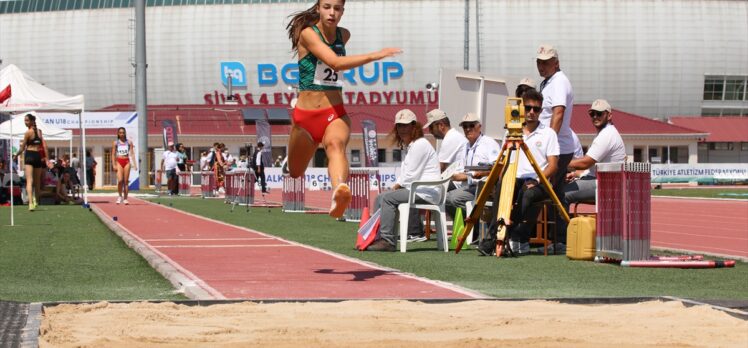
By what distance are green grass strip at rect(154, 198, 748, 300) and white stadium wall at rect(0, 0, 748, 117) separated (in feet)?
293

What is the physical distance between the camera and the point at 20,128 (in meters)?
39.0

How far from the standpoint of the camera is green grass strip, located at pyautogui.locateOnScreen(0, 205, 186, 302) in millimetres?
8938

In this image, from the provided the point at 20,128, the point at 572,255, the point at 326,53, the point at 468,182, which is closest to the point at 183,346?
the point at 326,53

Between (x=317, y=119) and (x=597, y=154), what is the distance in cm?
454

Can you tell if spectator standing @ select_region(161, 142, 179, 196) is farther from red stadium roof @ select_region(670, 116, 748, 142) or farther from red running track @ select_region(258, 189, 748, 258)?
red stadium roof @ select_region(670, 116, 748, 142)

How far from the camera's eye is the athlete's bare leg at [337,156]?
9.77 metres

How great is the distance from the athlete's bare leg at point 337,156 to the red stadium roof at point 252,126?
70800 mm

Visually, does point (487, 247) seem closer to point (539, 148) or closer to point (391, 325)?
point (539, 148)

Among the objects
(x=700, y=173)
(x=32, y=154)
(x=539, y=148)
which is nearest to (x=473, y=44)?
(x=700, y=173)

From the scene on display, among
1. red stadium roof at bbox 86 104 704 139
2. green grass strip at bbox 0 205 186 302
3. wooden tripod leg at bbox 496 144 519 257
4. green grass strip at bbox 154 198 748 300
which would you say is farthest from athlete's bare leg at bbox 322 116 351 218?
red stadium roof at bbox 86 104 704 139

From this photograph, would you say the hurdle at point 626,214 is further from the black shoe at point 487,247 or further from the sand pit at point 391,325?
the sand pit at point 391,325

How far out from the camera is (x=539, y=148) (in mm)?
13039

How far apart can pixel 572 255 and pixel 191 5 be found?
99879 millimetres

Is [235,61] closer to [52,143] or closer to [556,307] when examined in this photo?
[52,143]
